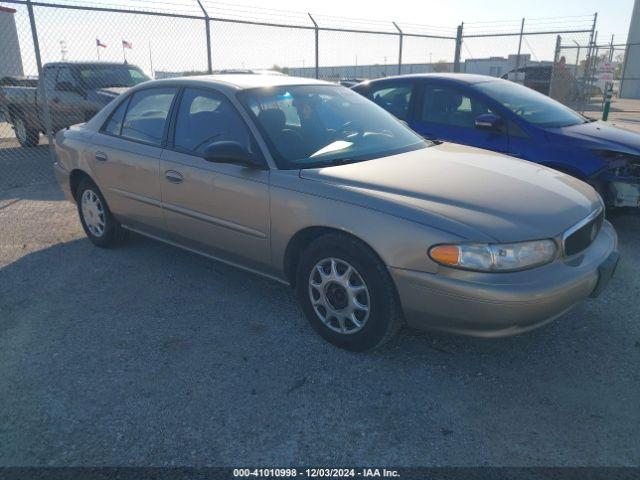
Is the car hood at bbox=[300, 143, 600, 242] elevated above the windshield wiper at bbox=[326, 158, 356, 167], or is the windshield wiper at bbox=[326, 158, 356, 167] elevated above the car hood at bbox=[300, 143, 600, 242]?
the windshield wiper at bbox=[326, 158, 356, 167]

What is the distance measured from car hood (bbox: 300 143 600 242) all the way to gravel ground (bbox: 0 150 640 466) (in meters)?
0.86

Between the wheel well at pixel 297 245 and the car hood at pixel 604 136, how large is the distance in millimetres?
3271

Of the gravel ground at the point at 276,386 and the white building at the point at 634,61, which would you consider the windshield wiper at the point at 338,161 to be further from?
the white building at the point at 634,61

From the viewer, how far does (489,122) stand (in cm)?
532

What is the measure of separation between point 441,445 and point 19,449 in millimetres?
1949

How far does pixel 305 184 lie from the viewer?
3.17m

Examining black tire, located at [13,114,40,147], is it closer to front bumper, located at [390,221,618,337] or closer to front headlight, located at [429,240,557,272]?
front bumper, located at [390,221,618,337]

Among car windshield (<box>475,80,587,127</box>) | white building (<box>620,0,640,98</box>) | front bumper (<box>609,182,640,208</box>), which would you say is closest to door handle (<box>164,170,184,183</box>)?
car windshield (<box>475,80,587,127</box>)

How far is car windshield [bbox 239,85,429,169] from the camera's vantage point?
3467 mm

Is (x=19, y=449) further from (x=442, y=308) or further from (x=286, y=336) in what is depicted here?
(x=442, y=308)

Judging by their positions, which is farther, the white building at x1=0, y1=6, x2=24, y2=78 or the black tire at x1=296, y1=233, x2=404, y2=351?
the white building at x1=0, y1=6, x2=24, y2=78

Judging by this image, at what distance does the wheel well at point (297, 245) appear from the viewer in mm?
3151

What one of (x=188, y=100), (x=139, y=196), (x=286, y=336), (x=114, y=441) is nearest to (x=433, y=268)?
Answer: (x=286, y=336)

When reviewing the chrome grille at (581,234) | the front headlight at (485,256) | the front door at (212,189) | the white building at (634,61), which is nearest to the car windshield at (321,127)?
the front door at (212,189)
